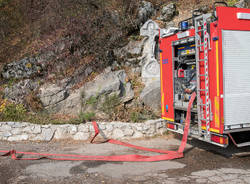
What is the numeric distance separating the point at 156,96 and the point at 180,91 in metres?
2.82

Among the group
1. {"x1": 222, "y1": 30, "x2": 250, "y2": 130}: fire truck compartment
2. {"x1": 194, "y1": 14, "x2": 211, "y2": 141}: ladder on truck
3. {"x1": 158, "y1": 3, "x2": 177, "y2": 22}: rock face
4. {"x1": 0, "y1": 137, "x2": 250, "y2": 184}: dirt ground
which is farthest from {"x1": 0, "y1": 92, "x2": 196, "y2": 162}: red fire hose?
{"x1": 158, "y1": 3, "x2": 177, "y2": 22}: rock face

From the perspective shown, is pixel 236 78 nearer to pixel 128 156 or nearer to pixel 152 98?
pixel 128 156

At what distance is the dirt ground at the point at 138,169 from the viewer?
16.6 feet

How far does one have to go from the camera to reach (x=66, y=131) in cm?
823

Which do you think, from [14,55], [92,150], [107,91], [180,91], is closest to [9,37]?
[14,55]

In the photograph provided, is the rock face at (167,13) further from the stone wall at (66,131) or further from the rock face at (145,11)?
the stone wall at (66,131)

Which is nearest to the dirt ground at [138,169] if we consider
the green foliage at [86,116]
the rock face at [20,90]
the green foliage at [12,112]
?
the green foliage at [86,116]

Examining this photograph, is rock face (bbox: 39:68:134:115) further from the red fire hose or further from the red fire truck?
the red fire truck

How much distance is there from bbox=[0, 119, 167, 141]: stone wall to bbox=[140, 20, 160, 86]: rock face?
124 inches

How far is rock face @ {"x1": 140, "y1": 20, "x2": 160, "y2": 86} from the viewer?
37.0 feet

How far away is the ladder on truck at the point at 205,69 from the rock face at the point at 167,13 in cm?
876

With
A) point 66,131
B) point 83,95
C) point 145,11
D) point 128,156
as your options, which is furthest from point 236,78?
point 145,11

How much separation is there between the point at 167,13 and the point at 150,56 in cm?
444

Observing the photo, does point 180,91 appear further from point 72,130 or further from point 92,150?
point 72,130
